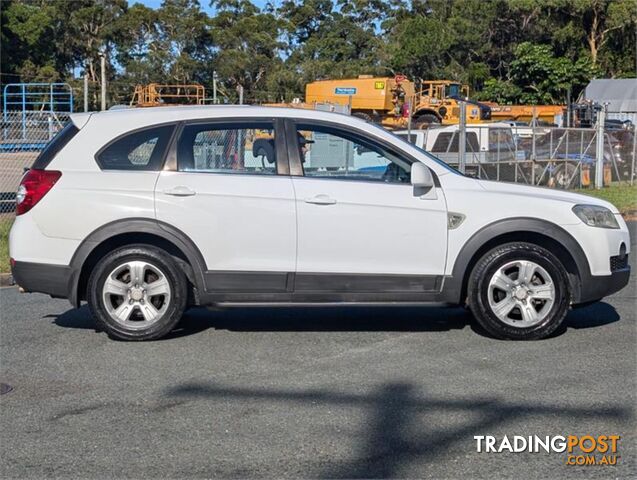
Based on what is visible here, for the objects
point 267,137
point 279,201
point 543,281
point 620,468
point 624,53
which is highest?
point 624,53

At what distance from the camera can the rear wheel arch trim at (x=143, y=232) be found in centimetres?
714

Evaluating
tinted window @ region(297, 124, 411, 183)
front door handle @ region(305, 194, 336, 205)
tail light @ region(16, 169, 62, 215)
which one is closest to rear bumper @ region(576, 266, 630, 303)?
tinted window @ region(297, 124, 411, 183)

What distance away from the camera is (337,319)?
26.9ft

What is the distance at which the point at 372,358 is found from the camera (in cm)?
680

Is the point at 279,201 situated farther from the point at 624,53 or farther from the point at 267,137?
the point at 624,53

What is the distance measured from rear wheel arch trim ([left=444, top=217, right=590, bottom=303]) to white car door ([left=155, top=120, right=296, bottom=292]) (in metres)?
1.27

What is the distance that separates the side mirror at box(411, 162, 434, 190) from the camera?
23.3 feet

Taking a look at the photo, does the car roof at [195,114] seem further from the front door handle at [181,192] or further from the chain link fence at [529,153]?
the chain link fence at [529,153]

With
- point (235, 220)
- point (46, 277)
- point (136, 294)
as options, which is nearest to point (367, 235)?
point (235, 220)

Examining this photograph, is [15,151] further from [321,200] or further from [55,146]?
[321,200]

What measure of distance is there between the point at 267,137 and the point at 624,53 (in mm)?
54231

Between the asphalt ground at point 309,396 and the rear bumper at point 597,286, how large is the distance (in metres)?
0.35

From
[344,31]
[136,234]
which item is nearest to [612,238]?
[136,234]

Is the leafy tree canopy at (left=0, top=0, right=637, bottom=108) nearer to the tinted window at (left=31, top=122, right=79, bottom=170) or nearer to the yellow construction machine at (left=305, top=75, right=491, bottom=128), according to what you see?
the yellow construction machine at (left=305, top=75, right=491, bottom=128)
